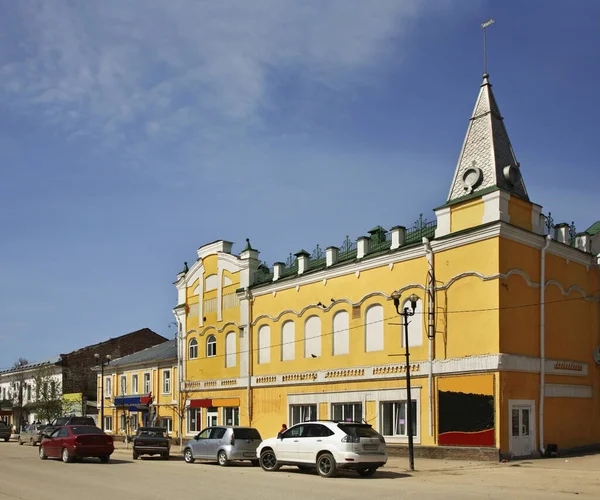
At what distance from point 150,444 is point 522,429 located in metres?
15.1

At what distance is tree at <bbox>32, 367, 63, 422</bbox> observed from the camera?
200 feet

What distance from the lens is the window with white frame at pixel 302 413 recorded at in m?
35.8

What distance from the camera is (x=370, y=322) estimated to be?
32.9m

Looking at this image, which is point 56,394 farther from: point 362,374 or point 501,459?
point 501,459

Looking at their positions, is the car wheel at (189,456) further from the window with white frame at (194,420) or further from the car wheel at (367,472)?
the window with white frame at (194,420)

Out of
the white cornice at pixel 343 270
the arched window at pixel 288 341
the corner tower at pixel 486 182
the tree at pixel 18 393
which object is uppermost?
the corner tower at pixel 486 182

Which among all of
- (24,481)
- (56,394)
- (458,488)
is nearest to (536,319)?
(458,488)

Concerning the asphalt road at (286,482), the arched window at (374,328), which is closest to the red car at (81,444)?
the asphalt road at (286,482)

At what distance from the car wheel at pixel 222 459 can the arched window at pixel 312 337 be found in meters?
9.99

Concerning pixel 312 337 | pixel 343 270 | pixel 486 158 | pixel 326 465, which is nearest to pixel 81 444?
pixel 326 465

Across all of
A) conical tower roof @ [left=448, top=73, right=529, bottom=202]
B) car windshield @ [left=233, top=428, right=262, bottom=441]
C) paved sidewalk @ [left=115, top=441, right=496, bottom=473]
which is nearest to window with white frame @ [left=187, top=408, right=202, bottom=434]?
car windshield @ [left=233, top=428, right=262, bottom=441]

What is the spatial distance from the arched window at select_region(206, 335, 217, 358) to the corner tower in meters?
18.2

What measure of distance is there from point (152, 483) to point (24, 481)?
12.4 ft

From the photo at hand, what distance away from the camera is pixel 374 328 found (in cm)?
3266
